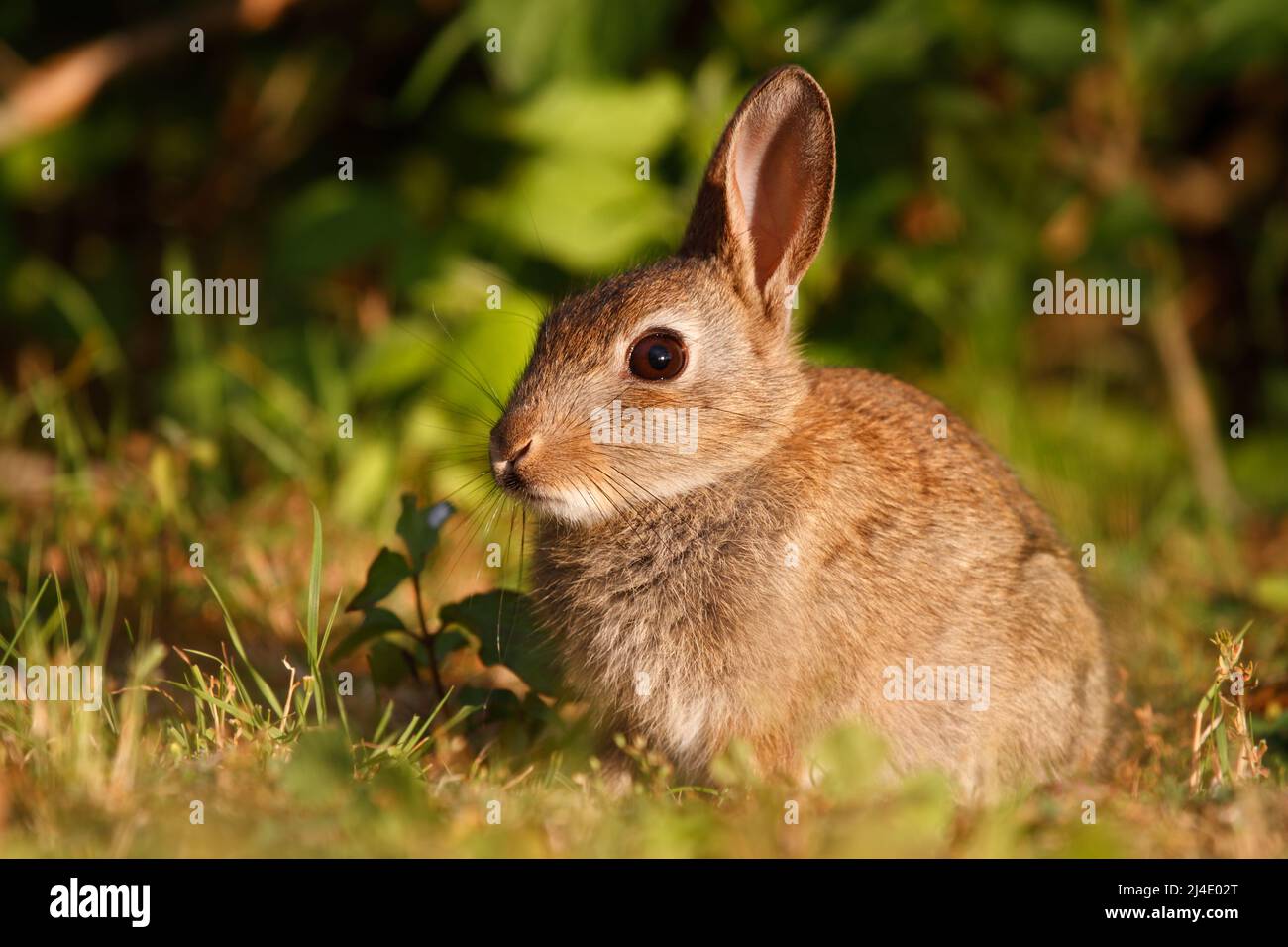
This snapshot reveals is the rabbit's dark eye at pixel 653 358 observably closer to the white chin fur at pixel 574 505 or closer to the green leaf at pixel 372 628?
the white chin fur at pixel 574 505

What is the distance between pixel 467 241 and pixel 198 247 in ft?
8.27

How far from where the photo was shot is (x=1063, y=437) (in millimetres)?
6906

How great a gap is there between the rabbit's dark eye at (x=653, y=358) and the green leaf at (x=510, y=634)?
731 millimetres

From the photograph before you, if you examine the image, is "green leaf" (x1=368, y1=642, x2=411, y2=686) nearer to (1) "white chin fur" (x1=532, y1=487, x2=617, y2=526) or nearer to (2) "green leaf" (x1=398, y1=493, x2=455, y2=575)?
(2) "green leaf" (x1=398, y1=493, x2=455, y2=575)

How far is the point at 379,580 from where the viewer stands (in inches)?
158

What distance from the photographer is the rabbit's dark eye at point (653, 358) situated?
12.8 feet

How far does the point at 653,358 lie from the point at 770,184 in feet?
2.15

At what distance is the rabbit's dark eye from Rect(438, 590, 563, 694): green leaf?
731 mm

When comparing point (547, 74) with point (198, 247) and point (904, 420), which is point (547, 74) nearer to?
point (904, 420)

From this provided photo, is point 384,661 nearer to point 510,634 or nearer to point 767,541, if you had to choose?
point 510,634

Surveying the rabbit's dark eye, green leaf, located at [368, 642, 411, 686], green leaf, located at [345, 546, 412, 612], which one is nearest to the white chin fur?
the rabbit's dark eye

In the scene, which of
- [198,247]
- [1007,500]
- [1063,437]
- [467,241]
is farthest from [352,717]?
[198,247]

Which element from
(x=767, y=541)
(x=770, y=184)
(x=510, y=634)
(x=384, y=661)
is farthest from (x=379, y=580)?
(x=770, y=184)

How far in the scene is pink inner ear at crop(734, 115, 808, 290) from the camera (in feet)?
13.2
